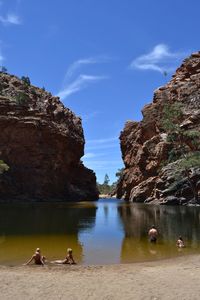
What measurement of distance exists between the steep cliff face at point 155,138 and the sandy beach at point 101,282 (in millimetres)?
71625

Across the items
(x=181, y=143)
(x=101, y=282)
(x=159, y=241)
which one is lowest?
(x=101, y=282)

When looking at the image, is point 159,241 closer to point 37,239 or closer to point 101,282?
point 37,239

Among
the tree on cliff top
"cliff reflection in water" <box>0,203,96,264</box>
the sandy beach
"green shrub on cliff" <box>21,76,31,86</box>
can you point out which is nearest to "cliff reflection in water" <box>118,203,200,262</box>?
"cliff reflection in water" <box>0,203,96,264</box>

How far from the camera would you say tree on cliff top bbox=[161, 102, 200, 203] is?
281 ft

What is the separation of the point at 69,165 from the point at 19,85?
30.3m

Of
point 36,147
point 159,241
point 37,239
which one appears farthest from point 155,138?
point 37,239

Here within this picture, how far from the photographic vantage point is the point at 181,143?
3819 inches

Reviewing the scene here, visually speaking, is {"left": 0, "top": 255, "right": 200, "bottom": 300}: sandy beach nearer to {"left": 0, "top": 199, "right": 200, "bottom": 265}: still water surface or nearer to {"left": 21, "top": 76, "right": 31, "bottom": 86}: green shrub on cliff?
{"left": 0, "top": 199, "right": 200, "bottom": 265}: still water surface

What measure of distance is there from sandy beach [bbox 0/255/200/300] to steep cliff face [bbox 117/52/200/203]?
7162 centimetres

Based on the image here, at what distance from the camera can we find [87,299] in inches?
520

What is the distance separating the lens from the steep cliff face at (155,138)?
101688mm

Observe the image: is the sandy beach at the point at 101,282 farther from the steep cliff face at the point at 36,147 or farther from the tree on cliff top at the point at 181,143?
the steep cliff face at the point at 36,147

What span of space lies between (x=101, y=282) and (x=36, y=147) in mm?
104164

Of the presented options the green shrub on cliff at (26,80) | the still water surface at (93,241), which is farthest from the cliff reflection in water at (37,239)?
the green shrub on cliff at (26,80)
